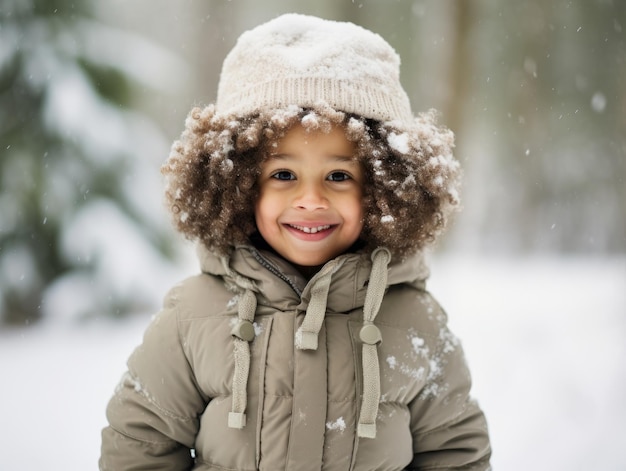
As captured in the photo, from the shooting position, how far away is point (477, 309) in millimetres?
6754

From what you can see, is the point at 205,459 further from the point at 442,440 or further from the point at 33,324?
the point at 33,324

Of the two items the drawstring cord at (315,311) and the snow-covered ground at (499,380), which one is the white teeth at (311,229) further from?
the snow-covered ground at (499,380)

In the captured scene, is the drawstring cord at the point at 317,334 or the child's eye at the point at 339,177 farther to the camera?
the child's eye at the point at 339,177

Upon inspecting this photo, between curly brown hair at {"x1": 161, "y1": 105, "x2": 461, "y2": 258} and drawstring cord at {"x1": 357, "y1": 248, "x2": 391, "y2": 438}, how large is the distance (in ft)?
0.41

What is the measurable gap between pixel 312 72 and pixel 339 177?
32cm

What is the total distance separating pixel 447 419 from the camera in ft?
6.04

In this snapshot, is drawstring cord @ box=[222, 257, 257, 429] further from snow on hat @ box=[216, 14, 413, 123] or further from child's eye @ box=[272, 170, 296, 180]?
snow on hat @ box=[216, 14, 413, 123]

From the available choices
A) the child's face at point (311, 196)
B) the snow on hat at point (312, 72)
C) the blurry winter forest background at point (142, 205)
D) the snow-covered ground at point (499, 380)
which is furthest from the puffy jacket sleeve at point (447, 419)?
the snow-covered ground at point (499, 380)

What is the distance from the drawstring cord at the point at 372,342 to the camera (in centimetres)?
163

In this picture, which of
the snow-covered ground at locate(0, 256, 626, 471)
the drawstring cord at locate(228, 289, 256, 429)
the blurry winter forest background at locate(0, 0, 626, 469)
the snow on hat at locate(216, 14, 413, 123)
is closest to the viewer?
the drawstring cord at locate(228, 289, 256, 429)

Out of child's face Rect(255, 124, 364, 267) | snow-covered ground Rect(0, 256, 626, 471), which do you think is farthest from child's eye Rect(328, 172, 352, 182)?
snow-covered ground Rect(0, 256, 626, 471)

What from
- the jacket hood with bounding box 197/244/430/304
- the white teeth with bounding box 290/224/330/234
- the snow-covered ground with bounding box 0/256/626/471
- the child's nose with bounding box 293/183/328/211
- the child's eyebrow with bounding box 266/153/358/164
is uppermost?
the child's eyebrow with bounding box 266/153/358/164

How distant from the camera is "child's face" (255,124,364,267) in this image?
69.2 inches

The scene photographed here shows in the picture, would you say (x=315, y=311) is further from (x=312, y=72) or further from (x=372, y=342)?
(x=312, y=72)
